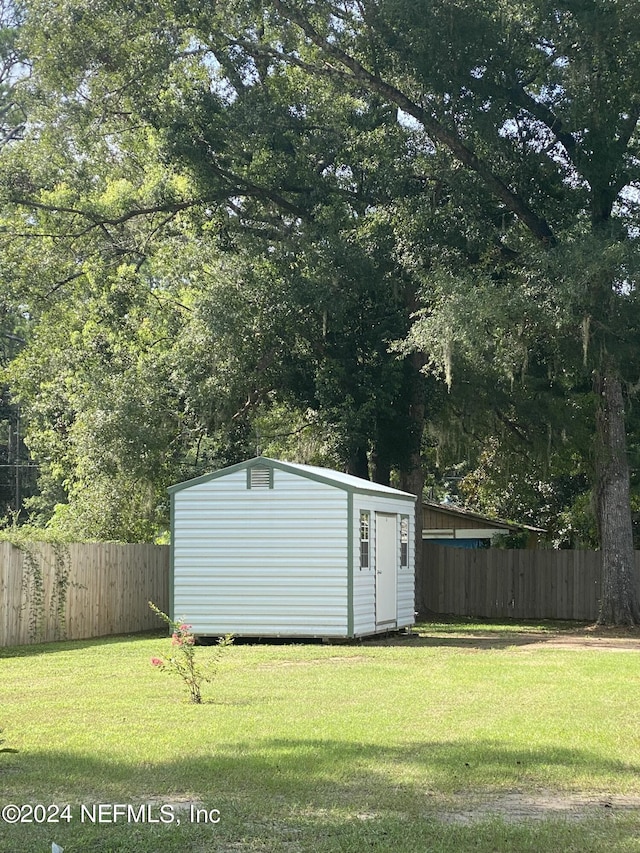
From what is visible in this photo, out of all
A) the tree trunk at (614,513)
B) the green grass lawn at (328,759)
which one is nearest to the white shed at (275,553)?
the green grass lawn at (328,759)

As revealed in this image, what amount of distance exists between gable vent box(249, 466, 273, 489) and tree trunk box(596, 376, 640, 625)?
784cm

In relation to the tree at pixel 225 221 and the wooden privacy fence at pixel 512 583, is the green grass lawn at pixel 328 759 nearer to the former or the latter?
the tree at pixel 225 221

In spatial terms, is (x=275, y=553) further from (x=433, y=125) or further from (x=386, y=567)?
(x=433, y=125)

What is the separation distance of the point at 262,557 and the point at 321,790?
1167 centimetres

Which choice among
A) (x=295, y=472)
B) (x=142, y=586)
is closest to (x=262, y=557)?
(x=295, y=472)

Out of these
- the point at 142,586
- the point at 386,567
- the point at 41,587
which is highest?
the point at 386,567

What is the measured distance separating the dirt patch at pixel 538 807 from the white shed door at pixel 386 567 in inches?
486

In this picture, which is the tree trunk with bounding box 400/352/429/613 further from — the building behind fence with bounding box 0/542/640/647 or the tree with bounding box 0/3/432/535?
the building behind fence with bounding box 0/542/640/647

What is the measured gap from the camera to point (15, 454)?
161 ft

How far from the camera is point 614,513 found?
2280cm

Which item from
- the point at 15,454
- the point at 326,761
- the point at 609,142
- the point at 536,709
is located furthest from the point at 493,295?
the point at 15,454

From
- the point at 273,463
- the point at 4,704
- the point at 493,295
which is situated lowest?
the point at 4,704

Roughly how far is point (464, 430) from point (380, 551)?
7.36 meters

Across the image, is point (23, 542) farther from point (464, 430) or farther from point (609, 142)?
point (609, 142)
